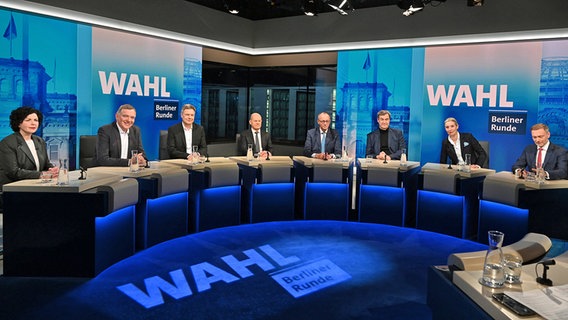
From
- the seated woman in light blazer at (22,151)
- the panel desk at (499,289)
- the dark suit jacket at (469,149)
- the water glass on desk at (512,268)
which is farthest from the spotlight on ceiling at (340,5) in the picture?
the water glass on desk at (512,268)

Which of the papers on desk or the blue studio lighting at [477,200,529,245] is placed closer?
the papers on desk

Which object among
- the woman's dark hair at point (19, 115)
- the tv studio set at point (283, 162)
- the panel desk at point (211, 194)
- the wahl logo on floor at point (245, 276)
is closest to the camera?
the tv studio set at point (283, 162)

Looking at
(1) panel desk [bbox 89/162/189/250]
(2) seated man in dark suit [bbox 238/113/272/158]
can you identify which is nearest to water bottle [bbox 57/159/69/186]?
(1) panel desk [bbox 89/162/189/250]

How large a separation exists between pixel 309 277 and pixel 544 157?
311cm

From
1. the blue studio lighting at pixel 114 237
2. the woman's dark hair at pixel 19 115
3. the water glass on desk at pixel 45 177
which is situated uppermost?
the woman's dark hair at pixel 19 115

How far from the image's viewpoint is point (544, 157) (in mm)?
5305

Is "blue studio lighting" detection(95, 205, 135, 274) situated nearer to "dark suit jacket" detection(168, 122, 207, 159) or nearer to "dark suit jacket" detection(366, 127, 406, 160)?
"dark suit jacket" detection(168, 122, 207, 159)

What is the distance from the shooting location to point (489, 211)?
5.20m

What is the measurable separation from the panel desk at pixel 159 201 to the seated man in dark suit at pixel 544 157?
3.59 m

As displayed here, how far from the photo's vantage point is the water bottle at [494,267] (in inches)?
75.0

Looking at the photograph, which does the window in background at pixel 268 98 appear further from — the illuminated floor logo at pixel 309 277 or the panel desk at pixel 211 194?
the illuminated floor logo at pixel 309 277

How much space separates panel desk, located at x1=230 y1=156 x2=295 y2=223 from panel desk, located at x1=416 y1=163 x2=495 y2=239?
1.62 m

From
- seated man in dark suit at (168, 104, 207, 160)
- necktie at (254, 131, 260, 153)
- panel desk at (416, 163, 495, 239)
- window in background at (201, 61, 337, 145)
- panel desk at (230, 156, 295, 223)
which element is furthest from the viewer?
window in background at (201, 61, 337, 145)

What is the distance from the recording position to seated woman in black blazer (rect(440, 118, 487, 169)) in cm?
616
